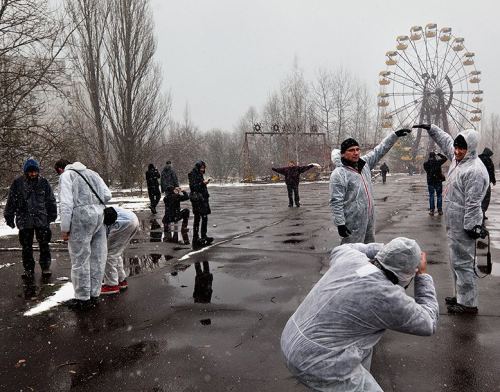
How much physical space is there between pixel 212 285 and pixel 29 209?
10.3ft

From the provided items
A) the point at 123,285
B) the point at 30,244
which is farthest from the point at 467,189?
the point at 30,244

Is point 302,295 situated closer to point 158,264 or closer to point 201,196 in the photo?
point 158,264

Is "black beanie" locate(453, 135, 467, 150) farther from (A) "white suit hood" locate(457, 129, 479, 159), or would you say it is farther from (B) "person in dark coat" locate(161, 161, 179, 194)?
(B) "person in dark coat" locate(161, 161, 179, 194)

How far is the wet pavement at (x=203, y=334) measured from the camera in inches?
129

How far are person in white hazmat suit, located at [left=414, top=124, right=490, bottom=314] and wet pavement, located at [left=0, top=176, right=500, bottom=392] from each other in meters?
0.28

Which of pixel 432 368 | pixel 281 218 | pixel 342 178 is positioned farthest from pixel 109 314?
pixel 281 218

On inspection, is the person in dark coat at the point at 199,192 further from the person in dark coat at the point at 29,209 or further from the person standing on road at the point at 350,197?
the person standing on road at the point at 350,197

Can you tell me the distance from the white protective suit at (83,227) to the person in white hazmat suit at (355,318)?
3.47 m

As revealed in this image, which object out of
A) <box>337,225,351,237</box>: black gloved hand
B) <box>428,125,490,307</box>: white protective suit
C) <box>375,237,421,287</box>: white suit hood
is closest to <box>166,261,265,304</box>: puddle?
<box>337,225,351,237</box>: black gloved hand

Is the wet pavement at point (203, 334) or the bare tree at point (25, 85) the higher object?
the bare tree at point (25, 85)

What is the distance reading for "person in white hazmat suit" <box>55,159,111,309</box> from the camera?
16.0 feet

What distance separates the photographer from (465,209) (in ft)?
13.9

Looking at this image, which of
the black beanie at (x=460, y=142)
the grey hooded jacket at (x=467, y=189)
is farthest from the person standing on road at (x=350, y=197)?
the black beanie at (x=460, y=142)

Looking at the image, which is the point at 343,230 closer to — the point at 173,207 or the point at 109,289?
the point at 109,289
